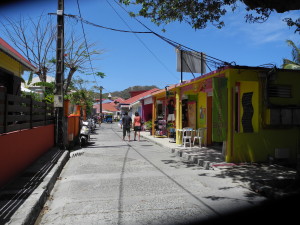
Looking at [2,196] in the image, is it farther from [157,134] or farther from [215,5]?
[157,134]

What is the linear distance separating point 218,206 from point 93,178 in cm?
340

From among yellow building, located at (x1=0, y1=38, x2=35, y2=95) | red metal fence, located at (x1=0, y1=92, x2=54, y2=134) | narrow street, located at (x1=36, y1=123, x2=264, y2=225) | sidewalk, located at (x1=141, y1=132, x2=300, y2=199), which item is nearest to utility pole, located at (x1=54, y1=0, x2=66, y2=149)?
red metal fence, located at (x1=0, y1=92, x2=54, y2=134)

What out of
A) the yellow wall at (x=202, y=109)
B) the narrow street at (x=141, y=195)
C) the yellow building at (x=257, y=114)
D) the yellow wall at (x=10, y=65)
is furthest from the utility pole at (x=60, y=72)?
the yellow wall at (x=202, y=109)

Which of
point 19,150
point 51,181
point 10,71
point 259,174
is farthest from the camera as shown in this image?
point 10,71

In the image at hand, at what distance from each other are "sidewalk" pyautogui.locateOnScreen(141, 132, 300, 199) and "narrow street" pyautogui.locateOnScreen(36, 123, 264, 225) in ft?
0.84

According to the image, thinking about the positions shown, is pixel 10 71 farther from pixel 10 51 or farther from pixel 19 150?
pixel 19 150

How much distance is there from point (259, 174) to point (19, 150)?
5931mm

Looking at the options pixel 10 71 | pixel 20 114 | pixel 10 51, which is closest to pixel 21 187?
pixel 20 114

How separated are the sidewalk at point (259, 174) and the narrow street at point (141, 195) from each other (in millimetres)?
256

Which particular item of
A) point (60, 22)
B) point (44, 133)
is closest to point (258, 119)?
point (44, 133)

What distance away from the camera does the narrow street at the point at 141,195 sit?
179 inches

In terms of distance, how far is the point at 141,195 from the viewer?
224 inches

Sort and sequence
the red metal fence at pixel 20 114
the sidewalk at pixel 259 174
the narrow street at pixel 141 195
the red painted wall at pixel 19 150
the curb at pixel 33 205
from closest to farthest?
the curb at pixel 33 205, the narrow street at pixel 141 195, the red painted wall at pixel 19 150, the red metal fence at pixel 20 114, the sidewalk at pixel 259 174

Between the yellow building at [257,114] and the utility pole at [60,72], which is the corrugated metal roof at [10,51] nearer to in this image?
the utility pole at [60,72]
